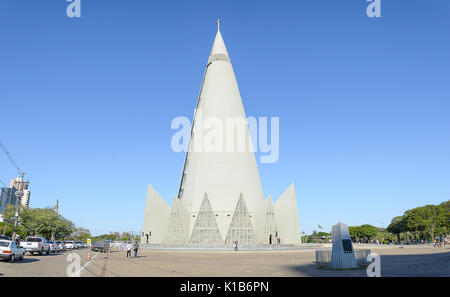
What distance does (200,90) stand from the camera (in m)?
59.7

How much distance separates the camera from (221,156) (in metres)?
50.1

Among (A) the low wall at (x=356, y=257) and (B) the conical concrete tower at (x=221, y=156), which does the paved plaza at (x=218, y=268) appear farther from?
(B) the conical concrete tower at (x=221, y=156)

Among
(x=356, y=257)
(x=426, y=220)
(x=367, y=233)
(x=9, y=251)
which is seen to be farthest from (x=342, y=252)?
(x=367, y=233)

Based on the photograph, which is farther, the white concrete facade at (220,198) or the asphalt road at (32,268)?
the white concrete facade at (220,198)

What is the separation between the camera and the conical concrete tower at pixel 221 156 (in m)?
48.1

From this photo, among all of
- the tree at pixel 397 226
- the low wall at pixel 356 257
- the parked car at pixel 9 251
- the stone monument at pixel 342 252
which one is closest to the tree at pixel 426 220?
the tree at pixel 397 226

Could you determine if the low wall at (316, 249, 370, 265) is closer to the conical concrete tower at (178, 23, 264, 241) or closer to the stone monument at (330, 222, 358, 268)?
the stone monument at (330, 222, 358, 268)

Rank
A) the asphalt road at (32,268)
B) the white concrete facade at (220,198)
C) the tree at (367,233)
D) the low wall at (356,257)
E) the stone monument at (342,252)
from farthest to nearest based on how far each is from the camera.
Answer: the tree at (367,233), the white concrete facade at (220,198), the low wall at (356,257), the stone monument at (342,252), the asphalt road at (32,268)

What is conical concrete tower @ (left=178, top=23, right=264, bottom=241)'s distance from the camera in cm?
4812

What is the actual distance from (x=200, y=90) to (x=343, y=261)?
158 feet

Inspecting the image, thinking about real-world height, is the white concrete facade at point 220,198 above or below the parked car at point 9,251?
above

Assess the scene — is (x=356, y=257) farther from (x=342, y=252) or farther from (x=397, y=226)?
(x=397, y=226)
